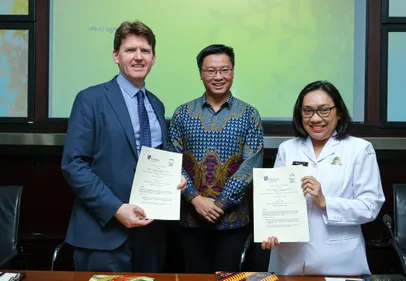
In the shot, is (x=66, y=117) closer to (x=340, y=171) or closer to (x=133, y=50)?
(x=133, y=50)

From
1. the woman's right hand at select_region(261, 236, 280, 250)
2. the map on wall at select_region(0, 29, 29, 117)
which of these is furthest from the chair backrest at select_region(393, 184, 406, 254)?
the map on wall at select_region(0, 29, 29, 117)

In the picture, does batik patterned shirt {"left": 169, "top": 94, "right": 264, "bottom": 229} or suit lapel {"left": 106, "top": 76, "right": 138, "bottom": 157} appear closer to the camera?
suit lapel {"left": 106, "top": 76, "right": 138, "bottom": 157}

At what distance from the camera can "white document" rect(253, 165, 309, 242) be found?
6.48 feet

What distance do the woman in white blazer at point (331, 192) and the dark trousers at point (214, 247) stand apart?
1.39ft

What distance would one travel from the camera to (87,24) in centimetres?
332

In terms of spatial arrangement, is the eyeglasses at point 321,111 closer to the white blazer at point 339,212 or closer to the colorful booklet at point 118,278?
the white blazer at point 339,212

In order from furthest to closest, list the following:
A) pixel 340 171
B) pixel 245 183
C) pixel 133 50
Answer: pixel 245 183 → pixel 133 50 → pixel 340 171

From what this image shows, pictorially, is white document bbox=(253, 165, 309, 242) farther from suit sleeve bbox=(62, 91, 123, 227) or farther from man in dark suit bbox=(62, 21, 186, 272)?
suit sleeve bbox=(62, 91, 123, 227)

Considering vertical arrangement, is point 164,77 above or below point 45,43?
below

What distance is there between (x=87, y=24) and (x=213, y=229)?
1837 mm

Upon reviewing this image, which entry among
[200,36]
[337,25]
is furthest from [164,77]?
[337,25]

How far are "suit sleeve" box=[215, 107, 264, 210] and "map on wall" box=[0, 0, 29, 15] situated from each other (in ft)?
6.59

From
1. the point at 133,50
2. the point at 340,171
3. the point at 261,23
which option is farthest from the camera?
the point at 261,23

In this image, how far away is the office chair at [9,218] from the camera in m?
2.63
